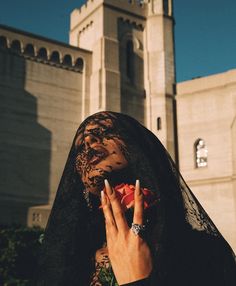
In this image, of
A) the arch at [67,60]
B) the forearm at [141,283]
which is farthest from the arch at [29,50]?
the forearm at [141,283]

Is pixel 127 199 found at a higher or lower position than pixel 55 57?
lower

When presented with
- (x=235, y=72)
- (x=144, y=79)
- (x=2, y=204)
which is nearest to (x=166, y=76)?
(x=144, y=79)

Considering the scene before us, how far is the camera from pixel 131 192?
66.6 inches

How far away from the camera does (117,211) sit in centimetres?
161

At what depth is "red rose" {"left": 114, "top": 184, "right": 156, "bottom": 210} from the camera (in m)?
1.67

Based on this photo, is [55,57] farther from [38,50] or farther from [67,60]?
[38,50]

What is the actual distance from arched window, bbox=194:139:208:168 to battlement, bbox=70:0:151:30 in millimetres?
8519

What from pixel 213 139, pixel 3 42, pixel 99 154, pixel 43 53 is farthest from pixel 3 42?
pixel 99 154

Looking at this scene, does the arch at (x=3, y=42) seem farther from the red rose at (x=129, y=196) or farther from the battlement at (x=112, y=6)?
the red rose at (x=129, y=196)

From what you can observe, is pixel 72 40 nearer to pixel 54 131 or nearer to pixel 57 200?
pixel 54 131

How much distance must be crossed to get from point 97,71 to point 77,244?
78.0 feet

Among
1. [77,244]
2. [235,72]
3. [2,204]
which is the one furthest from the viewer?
[235,72]

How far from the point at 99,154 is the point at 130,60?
26084 mm

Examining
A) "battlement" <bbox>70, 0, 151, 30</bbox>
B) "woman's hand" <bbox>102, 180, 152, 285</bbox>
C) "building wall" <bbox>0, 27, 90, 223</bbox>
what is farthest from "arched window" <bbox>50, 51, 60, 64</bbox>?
"woman's hand" <bbox>102, 180, 152, 285</bbox>
